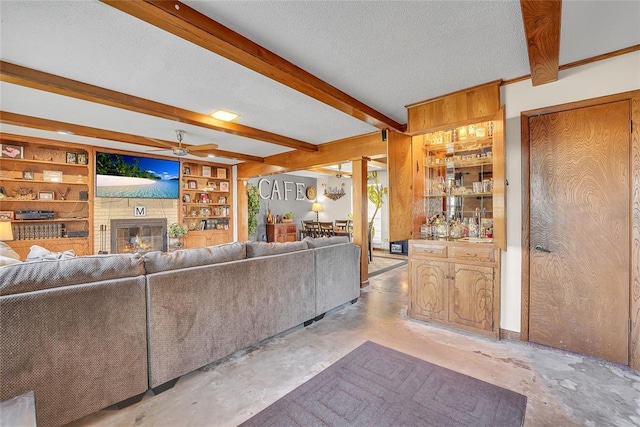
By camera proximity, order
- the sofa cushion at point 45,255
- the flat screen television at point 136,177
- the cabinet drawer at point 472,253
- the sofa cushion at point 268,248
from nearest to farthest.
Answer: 1. the sofa cushion at point 45,255
2. the sofa cushion at point 268,248
3. the cabinet drawer at point 472,253
4. the flat screen television at point 136,177

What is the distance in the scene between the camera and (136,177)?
5508mm

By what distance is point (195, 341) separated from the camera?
2131 millimetres

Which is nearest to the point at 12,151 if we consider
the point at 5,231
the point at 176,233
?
the point at 5,231

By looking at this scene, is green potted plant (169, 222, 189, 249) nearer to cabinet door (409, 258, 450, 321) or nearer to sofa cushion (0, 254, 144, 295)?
Answer: sofa cushion (0, 254, 144, 295)

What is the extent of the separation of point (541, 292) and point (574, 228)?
2.06ft

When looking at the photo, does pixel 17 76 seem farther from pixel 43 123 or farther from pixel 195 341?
pixel 195 341

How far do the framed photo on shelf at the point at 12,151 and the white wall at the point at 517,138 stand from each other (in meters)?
6.72

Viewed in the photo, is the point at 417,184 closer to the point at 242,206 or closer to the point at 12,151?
the point at 242,206

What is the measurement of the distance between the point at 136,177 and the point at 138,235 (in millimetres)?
1160

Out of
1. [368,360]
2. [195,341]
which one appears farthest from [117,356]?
[368,360]

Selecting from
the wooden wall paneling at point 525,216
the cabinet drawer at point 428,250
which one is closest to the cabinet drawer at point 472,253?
the cabinet drawer at point 428,250

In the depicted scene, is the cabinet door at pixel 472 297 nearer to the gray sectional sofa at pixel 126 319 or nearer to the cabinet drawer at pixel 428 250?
the cabinet drawer at pixel 428 250

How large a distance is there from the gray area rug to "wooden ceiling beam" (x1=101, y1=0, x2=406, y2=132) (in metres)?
2.35

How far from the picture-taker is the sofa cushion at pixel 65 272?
1.50m
